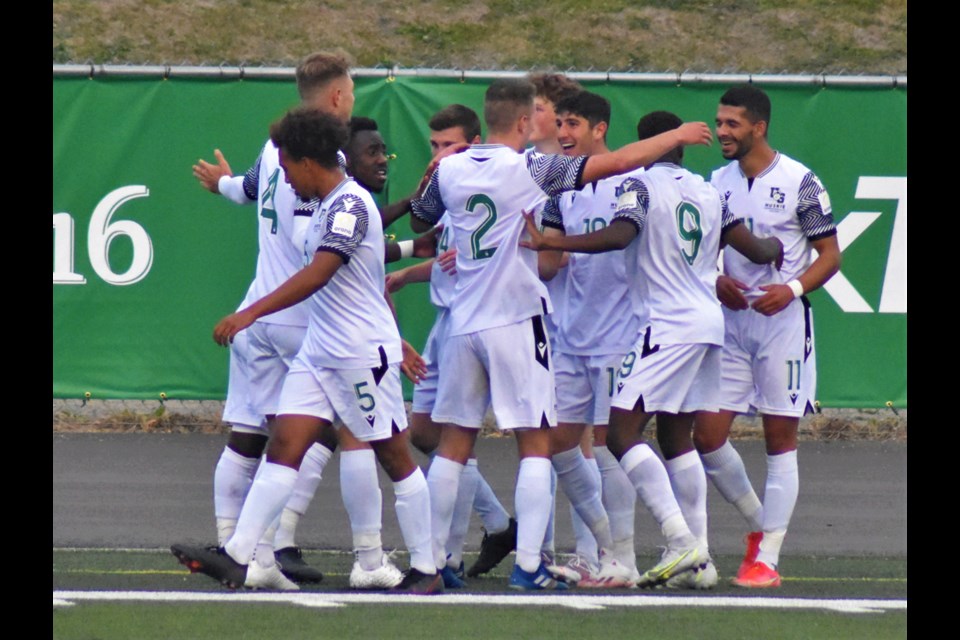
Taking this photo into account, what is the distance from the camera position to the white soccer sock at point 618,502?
292 inches

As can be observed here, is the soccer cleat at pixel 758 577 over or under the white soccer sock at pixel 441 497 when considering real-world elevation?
under

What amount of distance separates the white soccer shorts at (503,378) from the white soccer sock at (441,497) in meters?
0.20

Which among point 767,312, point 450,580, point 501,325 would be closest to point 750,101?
point 767,312

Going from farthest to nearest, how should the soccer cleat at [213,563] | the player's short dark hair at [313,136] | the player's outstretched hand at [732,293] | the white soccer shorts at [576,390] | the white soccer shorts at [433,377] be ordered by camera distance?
1. the white soccer shorts at [433,377]
2. the player's outstretched hand at [732,293]
3. the white soccer shorts at [576,390]
4. the player's short dark hair at [313,136]
5. the soccer cleat at [213,563]

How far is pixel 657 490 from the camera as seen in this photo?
7199mm

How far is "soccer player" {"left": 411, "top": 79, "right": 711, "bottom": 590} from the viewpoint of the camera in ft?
23.2

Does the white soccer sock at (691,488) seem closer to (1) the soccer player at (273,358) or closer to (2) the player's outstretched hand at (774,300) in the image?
(2) the player's outstretched hand at (774,300)

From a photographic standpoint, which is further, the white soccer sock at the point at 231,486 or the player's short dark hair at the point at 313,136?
the white soccer sock at the point at 231,486

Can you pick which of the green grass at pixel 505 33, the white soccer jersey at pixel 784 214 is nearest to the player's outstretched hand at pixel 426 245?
the white soccer jersey at pixel 784 214

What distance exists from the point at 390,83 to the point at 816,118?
125 inches

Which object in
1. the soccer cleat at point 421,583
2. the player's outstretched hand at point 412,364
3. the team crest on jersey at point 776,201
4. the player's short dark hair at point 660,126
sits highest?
the player's short dark hair at point 660,126

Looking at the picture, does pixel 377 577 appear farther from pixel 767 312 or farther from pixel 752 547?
pixel 767 312
